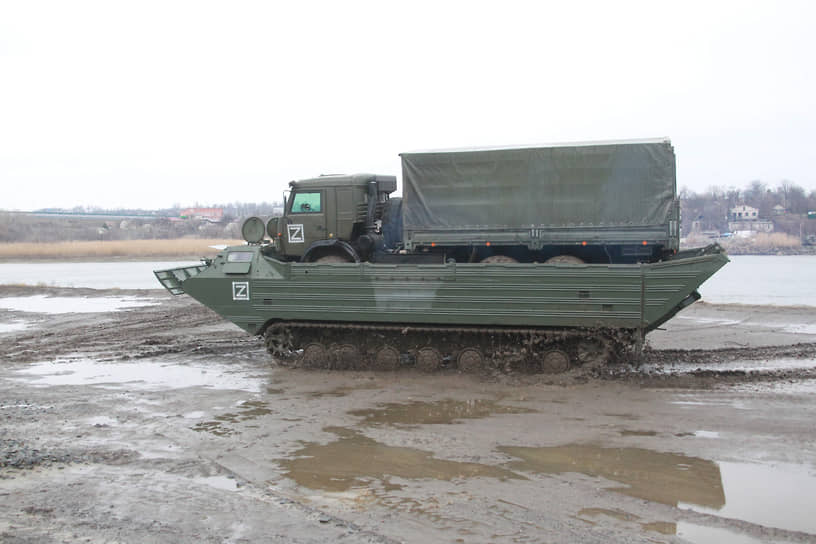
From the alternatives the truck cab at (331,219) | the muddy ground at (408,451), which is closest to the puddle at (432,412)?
the muddy ground at (408,451)

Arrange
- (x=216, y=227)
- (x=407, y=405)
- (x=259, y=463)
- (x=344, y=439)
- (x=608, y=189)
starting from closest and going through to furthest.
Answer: (x=259, y=463), (x=344, y=439), (x=407, y=405), (x=608, y=189), (x=216, y=227)

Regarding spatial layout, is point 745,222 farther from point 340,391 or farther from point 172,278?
point 340,391

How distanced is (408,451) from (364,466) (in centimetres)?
60

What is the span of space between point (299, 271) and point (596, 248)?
4.28m

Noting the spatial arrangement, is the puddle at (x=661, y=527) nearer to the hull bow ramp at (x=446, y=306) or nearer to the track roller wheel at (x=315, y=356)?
the hull bow ramp at (x=446, y=306)

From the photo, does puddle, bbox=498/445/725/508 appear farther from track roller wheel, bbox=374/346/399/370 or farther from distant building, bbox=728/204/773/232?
distant building, bbox=728/204/773/232

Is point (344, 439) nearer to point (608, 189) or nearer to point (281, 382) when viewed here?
point (281, 382)

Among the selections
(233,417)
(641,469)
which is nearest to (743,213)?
(233,417)

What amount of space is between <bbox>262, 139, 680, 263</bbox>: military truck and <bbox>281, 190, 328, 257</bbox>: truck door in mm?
15

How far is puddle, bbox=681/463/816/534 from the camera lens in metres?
5.89

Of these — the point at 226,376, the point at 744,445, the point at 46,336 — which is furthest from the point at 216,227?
the point at 744,445

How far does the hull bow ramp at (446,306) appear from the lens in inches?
406

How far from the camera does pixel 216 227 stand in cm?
8138

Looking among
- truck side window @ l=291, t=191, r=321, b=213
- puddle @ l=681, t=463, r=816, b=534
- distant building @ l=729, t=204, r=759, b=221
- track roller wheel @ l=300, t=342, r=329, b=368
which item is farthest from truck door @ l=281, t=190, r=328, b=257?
distant building @ l=729, t=204, r=759, b=221
